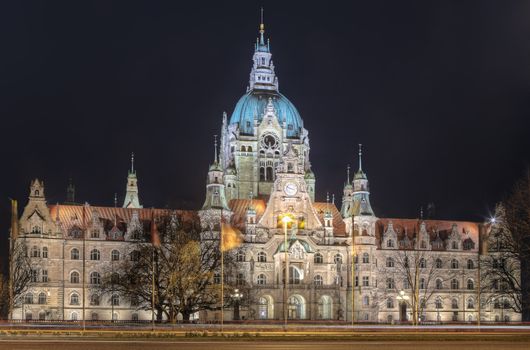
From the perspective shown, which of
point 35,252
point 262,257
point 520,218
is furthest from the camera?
point 262,257

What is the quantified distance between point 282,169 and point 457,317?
3844 centimetres

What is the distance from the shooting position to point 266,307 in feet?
518

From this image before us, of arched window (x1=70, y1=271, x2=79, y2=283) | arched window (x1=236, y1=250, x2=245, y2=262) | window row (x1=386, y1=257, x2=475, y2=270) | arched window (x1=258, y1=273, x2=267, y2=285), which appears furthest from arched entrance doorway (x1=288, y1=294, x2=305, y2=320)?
arched window (x1=70, y1=271, x2=79, y2=283)

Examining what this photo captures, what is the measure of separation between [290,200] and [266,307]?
17.6 m

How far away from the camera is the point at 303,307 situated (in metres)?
158

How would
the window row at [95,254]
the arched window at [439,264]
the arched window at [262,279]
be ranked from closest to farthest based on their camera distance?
the window row at [95,254] < the arched window at [262,279] < the arched window at [439,264]

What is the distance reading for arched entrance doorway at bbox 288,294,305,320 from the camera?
158 meters

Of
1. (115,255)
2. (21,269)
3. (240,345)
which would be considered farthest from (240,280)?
(240,345)

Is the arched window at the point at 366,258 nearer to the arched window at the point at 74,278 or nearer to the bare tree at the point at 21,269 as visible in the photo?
the arched window at the point at 74,278

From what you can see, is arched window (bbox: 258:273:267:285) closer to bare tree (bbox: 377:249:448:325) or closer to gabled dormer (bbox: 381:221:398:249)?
bare tree (bbox: 377:249:448:325)

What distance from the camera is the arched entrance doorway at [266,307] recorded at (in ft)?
514

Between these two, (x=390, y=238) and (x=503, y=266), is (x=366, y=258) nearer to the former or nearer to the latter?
(x=390, y=238)

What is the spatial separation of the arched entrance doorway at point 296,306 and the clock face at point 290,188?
1664 cm

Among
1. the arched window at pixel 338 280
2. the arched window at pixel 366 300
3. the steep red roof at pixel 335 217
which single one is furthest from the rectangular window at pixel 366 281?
the steep red roof at pixel 335 217
